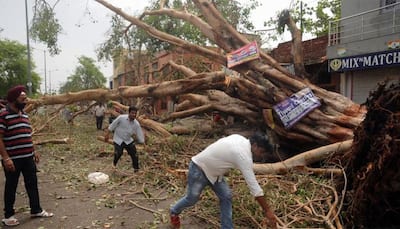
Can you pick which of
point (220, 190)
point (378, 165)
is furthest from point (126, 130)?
point (378, 165)

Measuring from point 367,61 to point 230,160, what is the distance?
8.98 meters

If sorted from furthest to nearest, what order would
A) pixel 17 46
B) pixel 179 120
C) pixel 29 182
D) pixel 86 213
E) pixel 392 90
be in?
pixel 17 46 → pixel 179 120 → pixel 86 213 → pixel 29 182 → pixel 392 90

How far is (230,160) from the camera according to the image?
331 cm

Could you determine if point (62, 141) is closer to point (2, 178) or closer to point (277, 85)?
point (2, 178)

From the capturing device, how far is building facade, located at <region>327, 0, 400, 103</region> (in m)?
10.0

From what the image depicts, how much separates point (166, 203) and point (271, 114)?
4151mm

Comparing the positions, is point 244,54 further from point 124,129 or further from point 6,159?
point 6,159

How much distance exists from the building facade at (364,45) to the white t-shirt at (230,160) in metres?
8.24

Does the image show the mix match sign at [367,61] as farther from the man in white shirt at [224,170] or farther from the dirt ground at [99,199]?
the man in white shirt at [224,170]

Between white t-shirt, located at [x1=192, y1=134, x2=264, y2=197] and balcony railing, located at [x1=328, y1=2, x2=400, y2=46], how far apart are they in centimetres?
873

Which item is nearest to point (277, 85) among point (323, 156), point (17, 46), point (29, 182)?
point (323, 156)

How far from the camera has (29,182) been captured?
167 inches

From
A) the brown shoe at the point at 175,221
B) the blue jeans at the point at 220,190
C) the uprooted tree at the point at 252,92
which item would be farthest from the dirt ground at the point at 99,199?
the uprooted tree at the point at 252,92

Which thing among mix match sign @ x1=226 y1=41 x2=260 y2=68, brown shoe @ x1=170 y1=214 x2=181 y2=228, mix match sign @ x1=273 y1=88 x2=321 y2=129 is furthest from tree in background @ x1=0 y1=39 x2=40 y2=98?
brown shoe @ x1=170 y1=214 x2=181 y2=228
